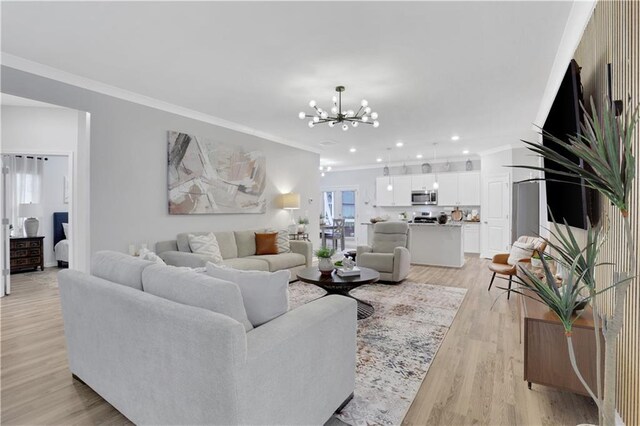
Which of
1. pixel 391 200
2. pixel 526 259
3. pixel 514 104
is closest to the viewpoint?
pixel 526 259

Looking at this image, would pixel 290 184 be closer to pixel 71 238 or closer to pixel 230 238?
pixel 230 238

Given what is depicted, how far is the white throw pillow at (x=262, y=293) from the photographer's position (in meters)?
1.73

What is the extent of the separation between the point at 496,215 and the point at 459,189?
1233mm

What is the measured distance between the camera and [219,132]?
18.0 ft

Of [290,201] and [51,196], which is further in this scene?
[51,196]

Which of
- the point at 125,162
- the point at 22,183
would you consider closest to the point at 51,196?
the point at 22,183

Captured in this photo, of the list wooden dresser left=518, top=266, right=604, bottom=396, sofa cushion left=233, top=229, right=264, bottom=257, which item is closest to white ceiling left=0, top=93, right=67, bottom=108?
sofa cushion left=233, top=229, right=264, bottom=257

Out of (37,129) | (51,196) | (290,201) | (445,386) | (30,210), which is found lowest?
(445,386)

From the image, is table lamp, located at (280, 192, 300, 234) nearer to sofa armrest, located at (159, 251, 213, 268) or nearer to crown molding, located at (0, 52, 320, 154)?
crown molding, located at (0, 52, 320, 154)

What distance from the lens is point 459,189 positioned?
8859 millimetres

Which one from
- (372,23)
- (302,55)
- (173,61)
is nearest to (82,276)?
(173,61)

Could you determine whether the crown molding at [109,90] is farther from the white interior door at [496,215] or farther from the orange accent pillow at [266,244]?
the white interior door at [496,215]

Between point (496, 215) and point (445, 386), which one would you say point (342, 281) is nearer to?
point (445, 386)

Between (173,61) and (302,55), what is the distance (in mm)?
1304
